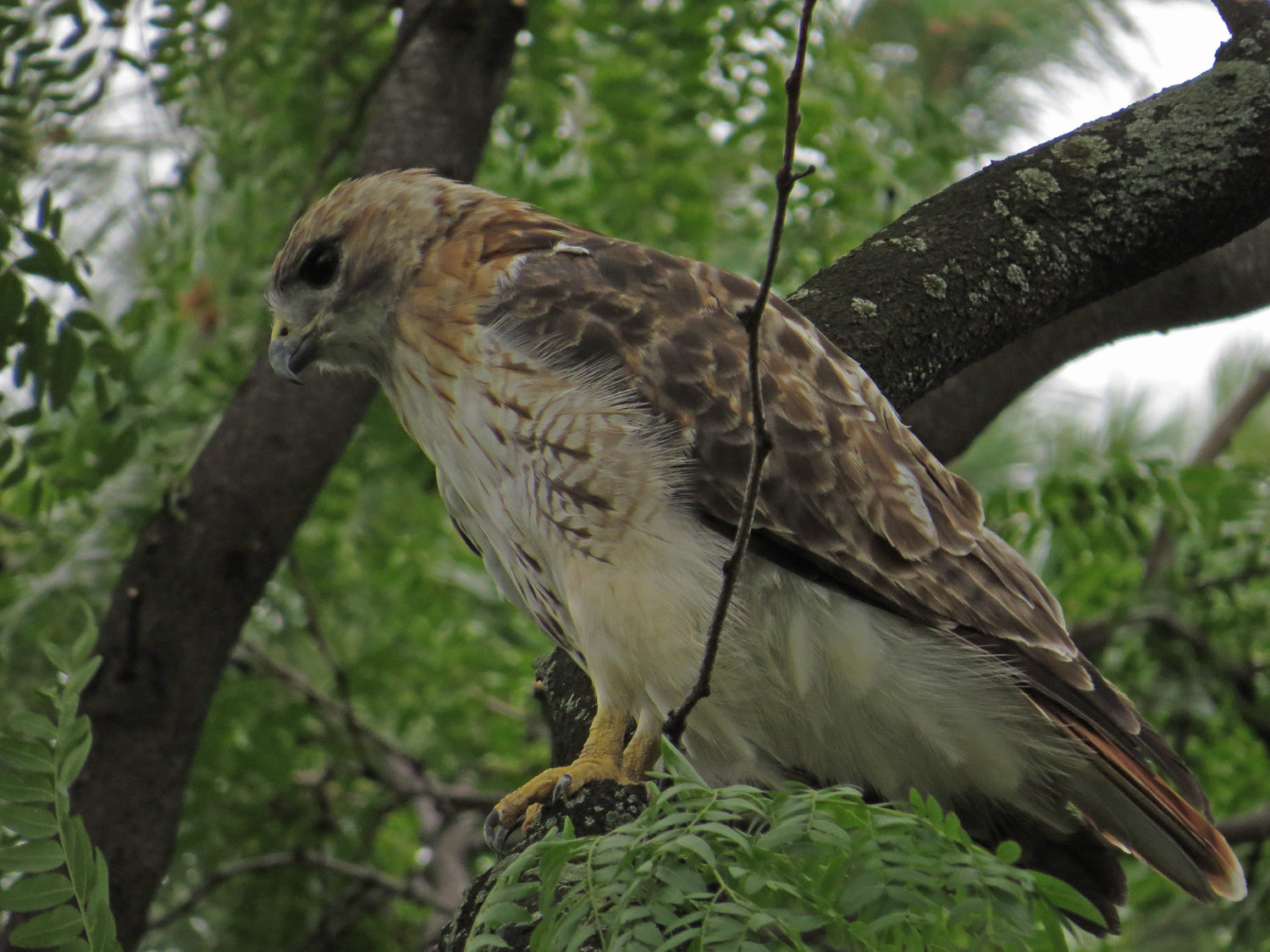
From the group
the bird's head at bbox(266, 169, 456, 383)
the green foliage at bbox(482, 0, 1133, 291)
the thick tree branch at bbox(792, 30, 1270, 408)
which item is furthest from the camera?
the green foliage at bbox(482, 0, 1133, 291)

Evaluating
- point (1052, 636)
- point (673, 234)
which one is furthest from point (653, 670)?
point (673, 234)

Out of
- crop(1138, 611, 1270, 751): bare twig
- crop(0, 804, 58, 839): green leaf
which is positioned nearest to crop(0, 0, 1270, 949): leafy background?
crop(1138, 611, 1270, 751): bare twig

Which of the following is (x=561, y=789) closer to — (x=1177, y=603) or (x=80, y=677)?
(x=80, y=677)

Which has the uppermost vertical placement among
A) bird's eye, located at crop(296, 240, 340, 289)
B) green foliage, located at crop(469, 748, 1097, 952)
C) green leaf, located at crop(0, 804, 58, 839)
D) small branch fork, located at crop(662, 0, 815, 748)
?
small branch fork, located at crop(662, 0, 815, 748)

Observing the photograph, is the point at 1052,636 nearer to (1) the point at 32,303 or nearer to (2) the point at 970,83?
(1) the point at 32,303

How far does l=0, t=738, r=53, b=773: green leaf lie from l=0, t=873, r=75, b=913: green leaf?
14 cm

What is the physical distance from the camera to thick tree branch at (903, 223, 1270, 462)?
3156mm

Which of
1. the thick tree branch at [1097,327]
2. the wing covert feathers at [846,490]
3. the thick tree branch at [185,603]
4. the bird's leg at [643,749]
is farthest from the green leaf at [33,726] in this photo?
the thick tree branch at [1097,327]

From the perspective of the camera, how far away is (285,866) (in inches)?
171

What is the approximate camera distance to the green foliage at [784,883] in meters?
1.36

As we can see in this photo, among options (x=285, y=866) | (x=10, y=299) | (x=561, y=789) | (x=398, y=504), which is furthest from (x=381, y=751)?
(x=561, y=789)

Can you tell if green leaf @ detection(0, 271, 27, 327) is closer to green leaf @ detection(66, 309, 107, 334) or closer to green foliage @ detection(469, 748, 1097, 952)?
green leaf @ detection(66, 309, 107, 334)

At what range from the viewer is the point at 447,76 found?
3.67 m

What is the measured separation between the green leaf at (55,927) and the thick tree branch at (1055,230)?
1748 mm
